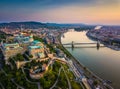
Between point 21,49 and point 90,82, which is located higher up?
point 21,49

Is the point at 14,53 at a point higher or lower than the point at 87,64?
higher

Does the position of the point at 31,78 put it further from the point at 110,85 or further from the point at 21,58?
the point at 110,85

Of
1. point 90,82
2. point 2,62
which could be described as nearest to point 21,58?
point 2,62

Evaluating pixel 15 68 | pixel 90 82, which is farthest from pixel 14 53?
pixel 90 82

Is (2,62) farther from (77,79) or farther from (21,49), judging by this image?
(77,79)

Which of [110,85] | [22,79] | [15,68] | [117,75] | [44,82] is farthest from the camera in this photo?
[117,75]

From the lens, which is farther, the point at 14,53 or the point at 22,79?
the point at 14,53

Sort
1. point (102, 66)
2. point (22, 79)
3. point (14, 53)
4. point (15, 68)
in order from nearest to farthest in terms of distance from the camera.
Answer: point (22, 79) → point (15, 68) → point (14, 53) → point (102, 66)

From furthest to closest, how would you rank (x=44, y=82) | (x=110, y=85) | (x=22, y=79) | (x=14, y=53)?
(x=14, y=53) → (x=110, y=85) → (x=22, y=79) → (x=44, y=82)

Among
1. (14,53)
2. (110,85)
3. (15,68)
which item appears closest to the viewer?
(110,85)
